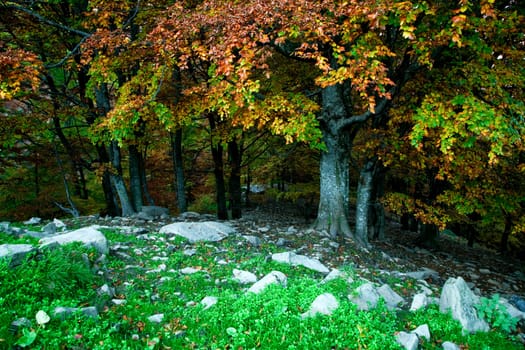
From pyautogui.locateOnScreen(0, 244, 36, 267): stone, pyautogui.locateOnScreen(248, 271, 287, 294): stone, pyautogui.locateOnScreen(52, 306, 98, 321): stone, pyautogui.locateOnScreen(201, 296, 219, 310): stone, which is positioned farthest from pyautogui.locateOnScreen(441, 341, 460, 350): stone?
pyautogui.locateOnScreen(0, 244, 36, 267): stone

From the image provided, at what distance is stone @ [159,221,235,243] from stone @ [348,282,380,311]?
3961 mm

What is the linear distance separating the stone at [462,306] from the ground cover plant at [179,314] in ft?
0.44

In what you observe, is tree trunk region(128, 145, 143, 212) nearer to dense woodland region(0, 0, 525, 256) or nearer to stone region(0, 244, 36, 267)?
dense woodland region(0, 0, 525, 256)

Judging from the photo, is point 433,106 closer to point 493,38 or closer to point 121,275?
point 493,38

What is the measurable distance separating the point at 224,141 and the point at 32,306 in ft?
26.4

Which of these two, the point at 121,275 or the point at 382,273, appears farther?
the point at 382,273

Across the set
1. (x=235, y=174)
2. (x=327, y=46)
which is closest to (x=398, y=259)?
(x=327, y=46)

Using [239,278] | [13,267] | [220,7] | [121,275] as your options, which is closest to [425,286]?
[239,278]

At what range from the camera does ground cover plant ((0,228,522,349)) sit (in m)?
3.26

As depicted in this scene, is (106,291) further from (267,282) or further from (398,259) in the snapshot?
(398,259)

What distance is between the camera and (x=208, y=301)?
14.5 ft

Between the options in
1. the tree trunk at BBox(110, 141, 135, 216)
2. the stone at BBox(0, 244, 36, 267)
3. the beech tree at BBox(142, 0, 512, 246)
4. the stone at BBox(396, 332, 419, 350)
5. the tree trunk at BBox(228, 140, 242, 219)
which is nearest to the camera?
the stone at BBox(396, 332, 419, 350)

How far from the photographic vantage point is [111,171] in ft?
36.1

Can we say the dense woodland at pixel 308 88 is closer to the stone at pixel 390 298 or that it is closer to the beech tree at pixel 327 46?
the beech tree at pixel 327 46
